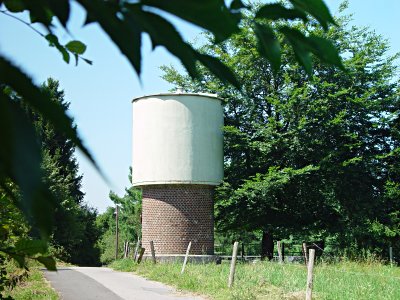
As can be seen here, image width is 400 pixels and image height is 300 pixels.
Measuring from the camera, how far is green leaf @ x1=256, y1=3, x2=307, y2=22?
28.4 inches

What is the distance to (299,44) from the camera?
2.50ft

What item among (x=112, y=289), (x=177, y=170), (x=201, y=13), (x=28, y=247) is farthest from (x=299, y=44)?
(x=177, y=170)

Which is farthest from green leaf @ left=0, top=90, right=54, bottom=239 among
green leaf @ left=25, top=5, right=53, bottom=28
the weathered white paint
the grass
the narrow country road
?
the weathered white paint

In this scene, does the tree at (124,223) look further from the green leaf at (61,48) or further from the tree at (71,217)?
the green leaf at (61,48)

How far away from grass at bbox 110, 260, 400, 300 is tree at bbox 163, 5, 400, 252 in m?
7.34

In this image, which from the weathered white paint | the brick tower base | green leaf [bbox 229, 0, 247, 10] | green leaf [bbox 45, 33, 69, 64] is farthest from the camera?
the brick tower base

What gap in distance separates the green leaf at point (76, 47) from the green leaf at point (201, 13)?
2.06ft

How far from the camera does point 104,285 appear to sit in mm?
15234

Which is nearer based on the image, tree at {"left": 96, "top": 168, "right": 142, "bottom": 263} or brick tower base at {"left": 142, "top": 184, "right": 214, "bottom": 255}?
brick tower base at {"left": 142, "top": 184, "right": 214, "bottom": 255}

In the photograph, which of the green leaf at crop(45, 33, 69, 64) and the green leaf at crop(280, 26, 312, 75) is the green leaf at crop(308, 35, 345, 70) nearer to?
the green leaf at crop(280, 26, 312, 75)

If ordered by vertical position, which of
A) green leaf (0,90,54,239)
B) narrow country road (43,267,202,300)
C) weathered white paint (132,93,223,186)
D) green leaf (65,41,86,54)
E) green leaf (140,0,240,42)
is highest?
weathered white paint (132,93,223,186)

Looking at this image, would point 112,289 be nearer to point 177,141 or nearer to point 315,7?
point 177,141

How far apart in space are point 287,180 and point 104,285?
1089cm

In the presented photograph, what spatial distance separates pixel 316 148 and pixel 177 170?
6046mm
